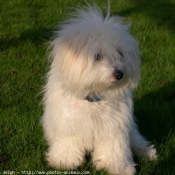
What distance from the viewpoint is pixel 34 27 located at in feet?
23.9

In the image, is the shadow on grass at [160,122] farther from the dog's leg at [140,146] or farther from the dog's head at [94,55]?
the dog's head at [94,55]

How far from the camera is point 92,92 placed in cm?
319

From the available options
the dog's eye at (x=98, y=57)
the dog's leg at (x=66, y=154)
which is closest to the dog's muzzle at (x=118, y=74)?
the dog's eye at (x=98, y=57)

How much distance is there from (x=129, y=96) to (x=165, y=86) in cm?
194

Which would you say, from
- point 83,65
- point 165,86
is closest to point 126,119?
point 83,65

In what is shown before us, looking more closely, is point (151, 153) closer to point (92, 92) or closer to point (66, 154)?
point (66, 154)

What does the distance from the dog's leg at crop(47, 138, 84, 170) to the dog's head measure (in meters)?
0.53

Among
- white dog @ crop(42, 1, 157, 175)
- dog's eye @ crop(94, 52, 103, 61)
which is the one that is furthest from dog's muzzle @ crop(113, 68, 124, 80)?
dog's eye @ crop(94, 52, 103, 61)

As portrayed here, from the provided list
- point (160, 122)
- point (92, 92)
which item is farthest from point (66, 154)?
point (160, 122)

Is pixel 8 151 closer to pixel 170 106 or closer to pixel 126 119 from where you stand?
pixel 126 119

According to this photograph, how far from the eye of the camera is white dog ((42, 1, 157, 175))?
3012mm

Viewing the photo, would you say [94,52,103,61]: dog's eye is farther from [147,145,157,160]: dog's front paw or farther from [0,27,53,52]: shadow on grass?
[0,27,53,52]: shadow on grass

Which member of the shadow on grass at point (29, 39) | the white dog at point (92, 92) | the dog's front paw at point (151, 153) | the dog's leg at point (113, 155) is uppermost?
the white dog at point (92, 92)

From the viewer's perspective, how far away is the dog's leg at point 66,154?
11.2ft
